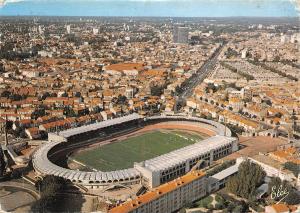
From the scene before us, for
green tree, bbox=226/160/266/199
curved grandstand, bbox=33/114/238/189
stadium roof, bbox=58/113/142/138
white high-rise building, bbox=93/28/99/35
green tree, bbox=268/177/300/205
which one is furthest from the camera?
white high-rise building, bbox=93/28/99/35

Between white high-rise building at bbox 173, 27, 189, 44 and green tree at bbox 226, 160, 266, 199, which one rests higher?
white high-rise building at bbox 173, 27, 189, 44

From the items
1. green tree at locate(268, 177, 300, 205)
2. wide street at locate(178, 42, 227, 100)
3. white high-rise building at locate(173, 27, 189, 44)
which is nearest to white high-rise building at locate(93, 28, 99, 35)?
white high-rise building at locate(173, 27, 189, 44)

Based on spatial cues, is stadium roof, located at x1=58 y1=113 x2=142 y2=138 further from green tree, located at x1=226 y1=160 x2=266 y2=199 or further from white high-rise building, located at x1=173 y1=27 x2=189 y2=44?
white high-rise building, located at x1=173 y1=27 x2=189 y2=44

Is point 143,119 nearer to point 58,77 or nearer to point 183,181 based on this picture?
point 183,181

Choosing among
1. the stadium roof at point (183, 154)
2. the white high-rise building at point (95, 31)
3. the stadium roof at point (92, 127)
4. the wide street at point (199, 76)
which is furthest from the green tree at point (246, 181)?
the white high-rise building at point (95, 31)

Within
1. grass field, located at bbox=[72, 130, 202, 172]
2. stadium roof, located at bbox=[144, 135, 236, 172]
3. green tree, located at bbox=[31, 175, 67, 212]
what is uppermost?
stadium roof, located at bbox=[144, 135, 236, 172]

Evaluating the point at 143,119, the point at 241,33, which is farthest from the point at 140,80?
the point at 241,33


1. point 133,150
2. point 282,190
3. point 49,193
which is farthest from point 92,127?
point 282,190
